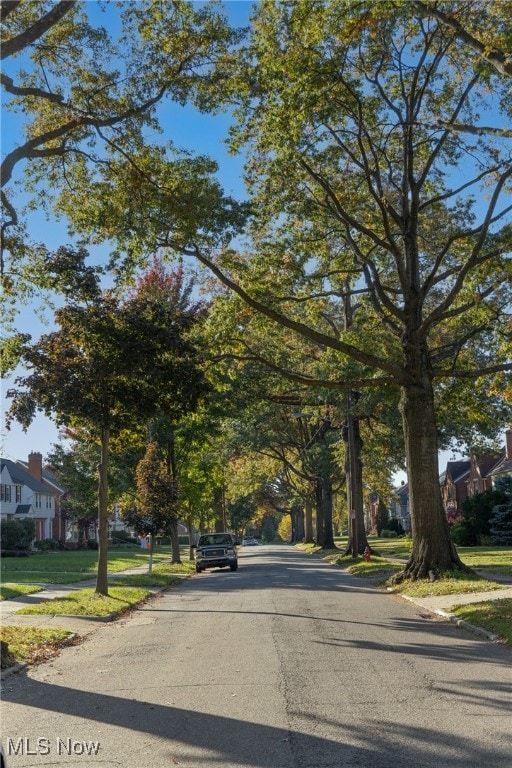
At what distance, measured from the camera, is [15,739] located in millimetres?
6344

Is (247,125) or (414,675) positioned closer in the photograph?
(414,675)

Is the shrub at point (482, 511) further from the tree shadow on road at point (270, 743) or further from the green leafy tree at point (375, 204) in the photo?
the tree shadow on road at point (270, 743)

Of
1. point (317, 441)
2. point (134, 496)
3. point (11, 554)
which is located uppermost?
point (317, 441)

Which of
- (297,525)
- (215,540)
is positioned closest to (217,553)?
(215,540)

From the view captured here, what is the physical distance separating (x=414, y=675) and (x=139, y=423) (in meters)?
10.9

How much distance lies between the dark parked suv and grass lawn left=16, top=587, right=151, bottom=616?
40.0ft

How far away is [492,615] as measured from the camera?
12430mm

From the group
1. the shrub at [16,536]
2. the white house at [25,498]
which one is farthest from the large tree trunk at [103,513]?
the white house at [25,498]

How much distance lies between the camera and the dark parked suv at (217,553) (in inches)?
1293

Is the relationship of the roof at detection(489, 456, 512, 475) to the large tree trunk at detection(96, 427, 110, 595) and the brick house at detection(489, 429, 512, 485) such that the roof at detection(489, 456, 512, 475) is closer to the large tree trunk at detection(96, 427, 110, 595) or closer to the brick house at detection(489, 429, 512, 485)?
the brick house at detection(489, 429, 512, 485)

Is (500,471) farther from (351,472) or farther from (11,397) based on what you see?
(11,397)

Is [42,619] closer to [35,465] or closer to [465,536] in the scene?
[465,536]

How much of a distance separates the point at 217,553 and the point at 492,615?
21.4 metres

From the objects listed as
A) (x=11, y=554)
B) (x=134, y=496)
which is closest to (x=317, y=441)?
(x=134, y=496)
